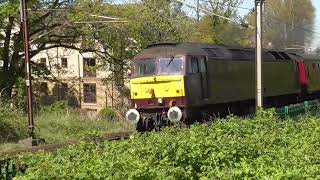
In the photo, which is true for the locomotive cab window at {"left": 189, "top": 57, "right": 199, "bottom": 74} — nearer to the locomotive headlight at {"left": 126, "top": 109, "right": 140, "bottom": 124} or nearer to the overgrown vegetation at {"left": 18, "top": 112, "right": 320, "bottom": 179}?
the locomotive headlight at {"left": 126, "top": 109, "right": 140, "bottom": 124}

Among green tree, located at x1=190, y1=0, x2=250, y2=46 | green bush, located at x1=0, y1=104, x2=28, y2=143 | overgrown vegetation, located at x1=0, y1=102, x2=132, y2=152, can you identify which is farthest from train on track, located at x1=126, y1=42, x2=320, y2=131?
green tree, located at x1=190, y1=0, x2=250, y2=46

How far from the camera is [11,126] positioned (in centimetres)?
2025

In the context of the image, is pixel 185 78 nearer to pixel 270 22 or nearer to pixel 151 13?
pixel 151 13

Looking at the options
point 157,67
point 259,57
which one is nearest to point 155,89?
point 157,67

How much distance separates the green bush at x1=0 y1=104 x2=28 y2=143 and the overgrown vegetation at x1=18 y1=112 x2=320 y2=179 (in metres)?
10.8

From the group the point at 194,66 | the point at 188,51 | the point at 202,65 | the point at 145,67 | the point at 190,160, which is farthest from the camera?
the point at 145,67

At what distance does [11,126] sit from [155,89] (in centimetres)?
513

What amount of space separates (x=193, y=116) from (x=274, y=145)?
35.2ft

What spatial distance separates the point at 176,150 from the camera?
8062 mm

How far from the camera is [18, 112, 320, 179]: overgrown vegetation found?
6.27m

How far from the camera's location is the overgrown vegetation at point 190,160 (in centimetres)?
627

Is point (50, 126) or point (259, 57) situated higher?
point (259, 57)

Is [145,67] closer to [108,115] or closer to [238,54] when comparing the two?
[238,54]

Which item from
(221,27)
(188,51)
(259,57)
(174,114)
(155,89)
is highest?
(221,27)
